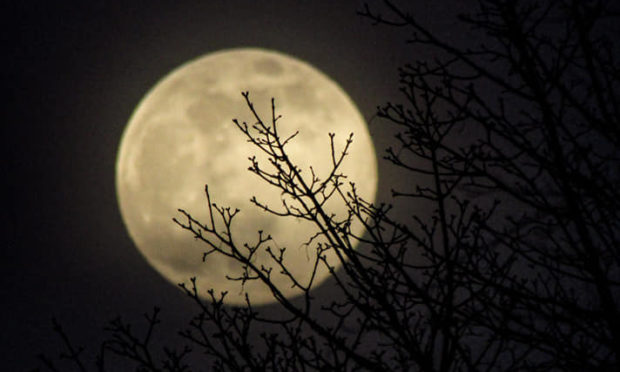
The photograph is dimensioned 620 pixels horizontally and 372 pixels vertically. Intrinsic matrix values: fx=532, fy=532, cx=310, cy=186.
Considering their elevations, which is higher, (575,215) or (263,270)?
(575,215)

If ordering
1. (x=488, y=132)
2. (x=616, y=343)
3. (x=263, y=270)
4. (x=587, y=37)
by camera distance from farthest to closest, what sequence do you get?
(x=263, y=270) → (x=488, y=132) → (x=587, y=37) → (x=616, y=343)

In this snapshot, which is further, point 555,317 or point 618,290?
point 618,290

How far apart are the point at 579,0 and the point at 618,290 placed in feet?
39.9

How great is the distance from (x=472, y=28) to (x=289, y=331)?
101 inches

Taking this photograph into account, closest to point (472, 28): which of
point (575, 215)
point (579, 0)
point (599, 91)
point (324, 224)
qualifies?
point (579, 0)

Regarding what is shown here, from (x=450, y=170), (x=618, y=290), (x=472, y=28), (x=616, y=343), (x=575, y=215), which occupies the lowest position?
(x=616, y=343)

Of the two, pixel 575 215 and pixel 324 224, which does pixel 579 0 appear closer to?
pixel 575 215

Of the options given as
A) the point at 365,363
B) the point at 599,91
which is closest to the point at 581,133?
the point at 599,91

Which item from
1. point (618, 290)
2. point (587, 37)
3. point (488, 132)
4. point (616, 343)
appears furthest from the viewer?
point (618, 290)

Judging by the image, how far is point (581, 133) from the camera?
3.90 meters

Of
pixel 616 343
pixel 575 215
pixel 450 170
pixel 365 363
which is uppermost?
pixel 450 170

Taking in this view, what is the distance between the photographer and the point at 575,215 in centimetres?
314

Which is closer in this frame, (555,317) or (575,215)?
(575,215)

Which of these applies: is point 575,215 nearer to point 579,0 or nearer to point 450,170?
point 450,170
